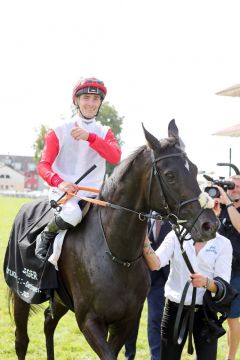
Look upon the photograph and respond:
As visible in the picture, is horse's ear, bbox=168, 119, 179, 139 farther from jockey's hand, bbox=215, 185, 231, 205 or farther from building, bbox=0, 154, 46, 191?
building, bbox=0, 154, 46, 191

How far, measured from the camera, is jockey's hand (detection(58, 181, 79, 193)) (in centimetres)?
→ 418

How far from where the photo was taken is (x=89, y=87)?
4.49 metres

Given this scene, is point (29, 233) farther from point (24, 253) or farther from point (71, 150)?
point (71, 150)

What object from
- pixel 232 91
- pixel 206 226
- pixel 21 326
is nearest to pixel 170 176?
pixel 206 226

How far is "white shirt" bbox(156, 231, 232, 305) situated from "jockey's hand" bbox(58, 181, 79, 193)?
2.97 feet

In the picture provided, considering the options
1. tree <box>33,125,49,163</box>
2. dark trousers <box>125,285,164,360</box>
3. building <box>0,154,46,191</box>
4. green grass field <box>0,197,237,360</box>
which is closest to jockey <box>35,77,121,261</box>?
dark trousers <box>125,285,164,360</box>

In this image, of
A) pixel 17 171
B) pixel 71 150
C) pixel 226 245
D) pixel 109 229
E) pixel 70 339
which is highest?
pixel 71 150

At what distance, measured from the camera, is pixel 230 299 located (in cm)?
413

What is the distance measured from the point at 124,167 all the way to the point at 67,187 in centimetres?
54

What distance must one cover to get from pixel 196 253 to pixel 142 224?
2.74 feet

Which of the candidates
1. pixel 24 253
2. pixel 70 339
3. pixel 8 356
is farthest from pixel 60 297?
pixel 70 339

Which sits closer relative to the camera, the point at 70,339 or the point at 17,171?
the point at 70,339

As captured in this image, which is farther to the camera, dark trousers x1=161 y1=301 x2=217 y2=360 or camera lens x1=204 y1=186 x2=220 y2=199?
camera lens x1=204 y1=186 x2=220 y2=199

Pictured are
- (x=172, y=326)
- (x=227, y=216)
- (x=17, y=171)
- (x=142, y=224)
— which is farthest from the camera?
(x=17, y=171)
